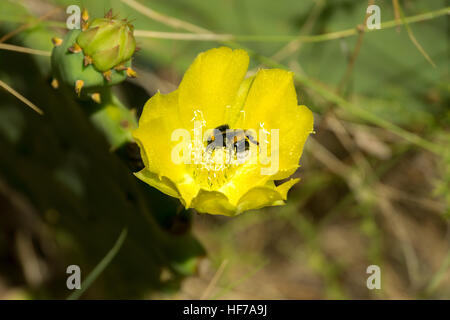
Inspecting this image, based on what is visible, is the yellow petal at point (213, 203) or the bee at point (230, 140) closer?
the yellow petal at point (213, 203)

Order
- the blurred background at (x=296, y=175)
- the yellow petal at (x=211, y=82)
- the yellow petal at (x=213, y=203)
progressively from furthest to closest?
1. the blurred background at (x=296, y=175)
2. the yellow petal at (x=211, y=82)
3. the yellow petal at (x=213, y=203)

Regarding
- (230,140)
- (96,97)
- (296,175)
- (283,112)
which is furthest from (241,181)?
(296,175)

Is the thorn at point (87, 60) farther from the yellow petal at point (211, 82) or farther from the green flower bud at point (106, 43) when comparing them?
the yellow petal at point (211, 82)

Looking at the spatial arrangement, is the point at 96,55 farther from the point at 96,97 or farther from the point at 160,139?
the point at 160,139

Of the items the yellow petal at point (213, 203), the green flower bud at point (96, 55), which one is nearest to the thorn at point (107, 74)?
the green flower bud at point (96, 55)

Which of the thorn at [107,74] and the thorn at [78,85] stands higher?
the thorn at [107,74]

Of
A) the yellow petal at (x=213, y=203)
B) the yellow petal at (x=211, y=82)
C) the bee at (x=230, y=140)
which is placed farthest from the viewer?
the bee at (x=230, y=140)

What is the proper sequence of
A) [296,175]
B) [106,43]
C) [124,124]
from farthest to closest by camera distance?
[296,175] → [124,124] → [106,43]
